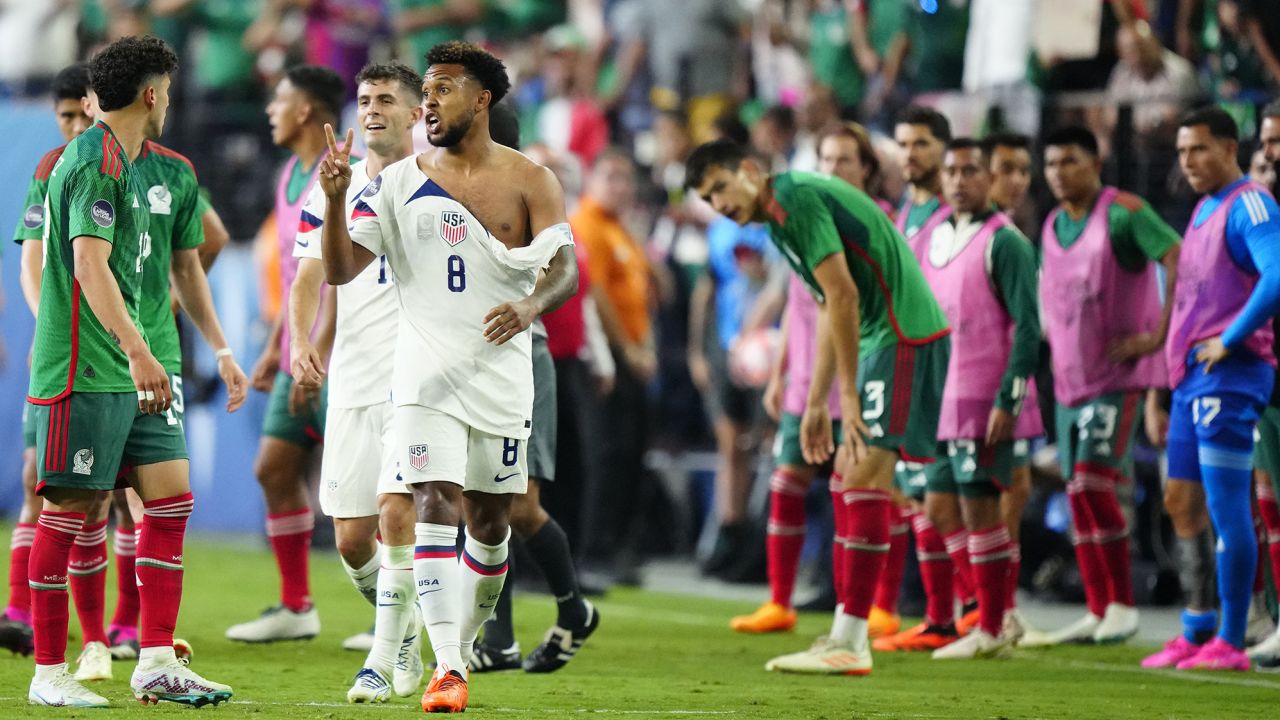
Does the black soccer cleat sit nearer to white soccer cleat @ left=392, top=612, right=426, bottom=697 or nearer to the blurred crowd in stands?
white soccer cleat @ left=392, top=612, right=426, bottom=697

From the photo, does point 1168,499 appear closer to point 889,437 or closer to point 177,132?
point 889,437

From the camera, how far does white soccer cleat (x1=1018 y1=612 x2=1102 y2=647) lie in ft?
29.8

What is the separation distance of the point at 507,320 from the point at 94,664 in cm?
220

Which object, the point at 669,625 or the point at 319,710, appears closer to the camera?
the point at 319,710

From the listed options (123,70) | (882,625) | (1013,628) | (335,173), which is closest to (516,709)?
(335,173)

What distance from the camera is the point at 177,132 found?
1684 centimetres

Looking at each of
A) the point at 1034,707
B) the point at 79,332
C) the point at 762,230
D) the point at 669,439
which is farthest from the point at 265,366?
the point at 669,439

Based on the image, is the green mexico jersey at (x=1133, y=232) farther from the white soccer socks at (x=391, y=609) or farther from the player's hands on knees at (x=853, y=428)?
the white soccer socks at (x=391, y=609)

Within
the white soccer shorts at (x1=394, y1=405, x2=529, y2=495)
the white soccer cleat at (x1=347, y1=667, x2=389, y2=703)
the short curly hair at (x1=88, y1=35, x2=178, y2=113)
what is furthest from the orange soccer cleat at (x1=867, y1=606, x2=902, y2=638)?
the short curly hair at (x1=88, y1=35, x2=178, y2=113)

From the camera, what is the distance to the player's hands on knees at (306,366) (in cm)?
640

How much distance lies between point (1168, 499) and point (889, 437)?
1.57 meters

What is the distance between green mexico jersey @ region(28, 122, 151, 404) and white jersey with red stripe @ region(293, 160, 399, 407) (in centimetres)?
116

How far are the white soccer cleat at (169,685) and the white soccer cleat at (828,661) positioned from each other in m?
2.53

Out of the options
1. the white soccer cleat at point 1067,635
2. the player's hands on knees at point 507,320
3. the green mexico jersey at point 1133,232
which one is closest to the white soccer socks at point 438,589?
the player's hands on knees at point 507,320
